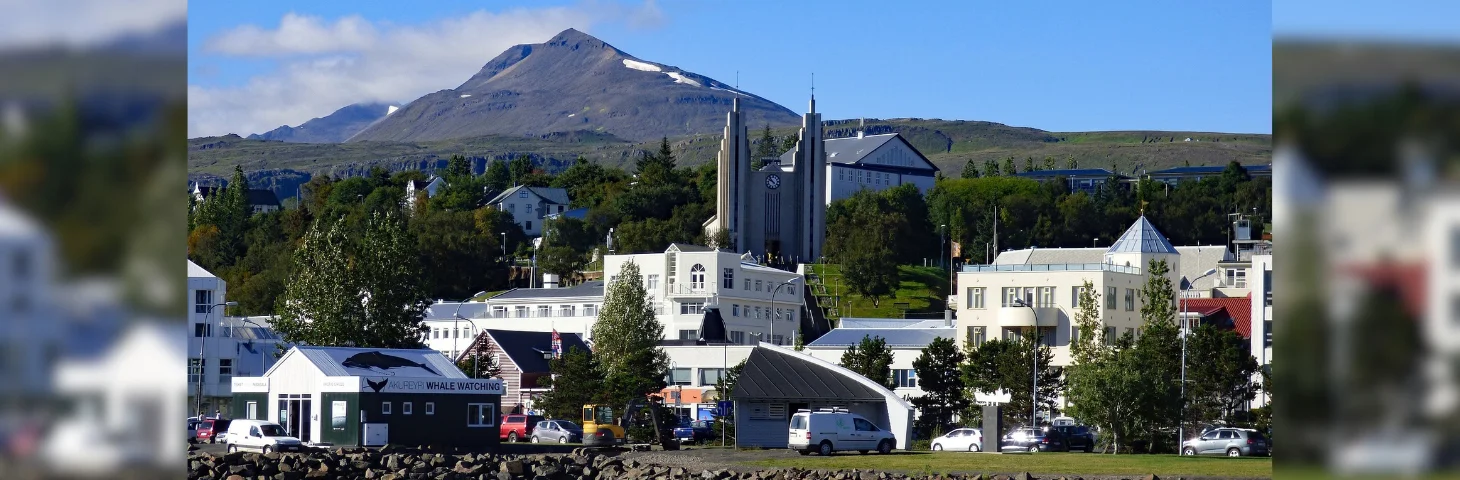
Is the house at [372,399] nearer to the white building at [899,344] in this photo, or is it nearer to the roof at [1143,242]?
the white building at [899,344]

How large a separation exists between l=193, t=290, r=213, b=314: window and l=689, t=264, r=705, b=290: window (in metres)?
37.1

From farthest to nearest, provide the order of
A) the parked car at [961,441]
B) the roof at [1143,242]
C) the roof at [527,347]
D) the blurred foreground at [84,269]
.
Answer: the roof at [1143,242]
the roof at [527,347]
the parked car at [961,441]
the blurred foreground at [84,269]

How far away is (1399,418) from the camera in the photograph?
4.64 meters

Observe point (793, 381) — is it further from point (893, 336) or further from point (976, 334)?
point (893, 336)

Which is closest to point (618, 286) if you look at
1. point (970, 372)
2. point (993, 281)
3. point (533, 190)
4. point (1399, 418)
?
point (993, 281)

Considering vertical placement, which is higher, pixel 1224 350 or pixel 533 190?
pixel 533 190

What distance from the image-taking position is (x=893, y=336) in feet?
296

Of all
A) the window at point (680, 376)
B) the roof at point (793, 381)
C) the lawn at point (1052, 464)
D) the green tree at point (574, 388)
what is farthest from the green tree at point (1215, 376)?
the window at point (680, 376)

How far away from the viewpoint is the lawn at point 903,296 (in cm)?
12850

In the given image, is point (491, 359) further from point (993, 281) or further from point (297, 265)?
point (993, 281)

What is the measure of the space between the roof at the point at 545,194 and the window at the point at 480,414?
454 ft

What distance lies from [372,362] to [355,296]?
60.5 feet

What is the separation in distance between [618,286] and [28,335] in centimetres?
8798

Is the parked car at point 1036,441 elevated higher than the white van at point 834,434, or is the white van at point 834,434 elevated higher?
the white van at point 834,434
